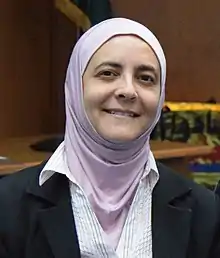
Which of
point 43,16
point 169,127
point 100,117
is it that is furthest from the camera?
point 43,16

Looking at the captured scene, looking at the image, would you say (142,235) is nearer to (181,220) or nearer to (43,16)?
(181,220)

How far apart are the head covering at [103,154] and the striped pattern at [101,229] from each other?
17 millimetres

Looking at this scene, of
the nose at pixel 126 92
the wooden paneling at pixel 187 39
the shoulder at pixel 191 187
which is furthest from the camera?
the wooden paneling at pixel 187 39

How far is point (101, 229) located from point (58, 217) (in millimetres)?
89

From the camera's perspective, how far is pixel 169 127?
3.53 meters

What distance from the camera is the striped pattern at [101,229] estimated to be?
146 cm

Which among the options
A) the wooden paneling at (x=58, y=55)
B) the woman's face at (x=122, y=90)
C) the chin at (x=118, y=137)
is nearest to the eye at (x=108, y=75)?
the woman's face at (x=122, y=90)

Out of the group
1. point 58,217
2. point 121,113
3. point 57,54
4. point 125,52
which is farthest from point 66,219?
point 57,54

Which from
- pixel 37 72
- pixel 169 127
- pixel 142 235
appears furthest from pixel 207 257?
pixel 37 72

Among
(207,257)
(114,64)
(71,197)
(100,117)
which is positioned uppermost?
(114,64)

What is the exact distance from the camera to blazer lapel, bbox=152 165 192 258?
Result: 151 centimetres

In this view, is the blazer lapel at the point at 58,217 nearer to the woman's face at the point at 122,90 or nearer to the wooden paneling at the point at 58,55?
the woman's face at the point at 122,90

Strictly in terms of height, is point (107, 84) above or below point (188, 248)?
above

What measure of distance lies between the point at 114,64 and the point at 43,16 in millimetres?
2536
